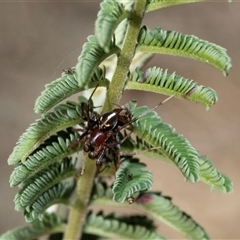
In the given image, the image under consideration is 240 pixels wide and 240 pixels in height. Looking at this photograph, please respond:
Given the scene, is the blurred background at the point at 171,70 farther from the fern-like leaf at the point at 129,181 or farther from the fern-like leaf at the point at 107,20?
the fern-like leaf at the point at 107,20

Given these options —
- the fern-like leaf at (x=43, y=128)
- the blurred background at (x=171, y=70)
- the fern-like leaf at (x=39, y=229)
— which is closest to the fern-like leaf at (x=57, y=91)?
the fern-like leaf at (x=43, y=128)

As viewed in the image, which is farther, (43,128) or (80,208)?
(80,208)

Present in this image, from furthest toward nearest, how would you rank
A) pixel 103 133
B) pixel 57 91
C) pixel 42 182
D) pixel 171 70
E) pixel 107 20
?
pixel 171 70, pixel 103 133, pixel 42 182, pixel 57 91, pixel 107 20

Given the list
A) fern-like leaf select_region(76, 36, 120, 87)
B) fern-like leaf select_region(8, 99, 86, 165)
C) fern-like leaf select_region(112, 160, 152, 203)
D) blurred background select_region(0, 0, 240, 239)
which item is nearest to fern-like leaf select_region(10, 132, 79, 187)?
fern-like leaf select_region(8, 99, 86, 165)

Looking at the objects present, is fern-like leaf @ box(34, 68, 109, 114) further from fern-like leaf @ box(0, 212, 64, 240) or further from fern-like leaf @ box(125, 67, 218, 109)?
fern-like leaf @ box(0, 212, 64, 240)

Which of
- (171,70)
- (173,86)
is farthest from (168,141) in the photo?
(171,70)

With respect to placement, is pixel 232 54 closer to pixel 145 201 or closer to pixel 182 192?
pixel 182 192

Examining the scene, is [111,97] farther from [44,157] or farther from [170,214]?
[170,214]
